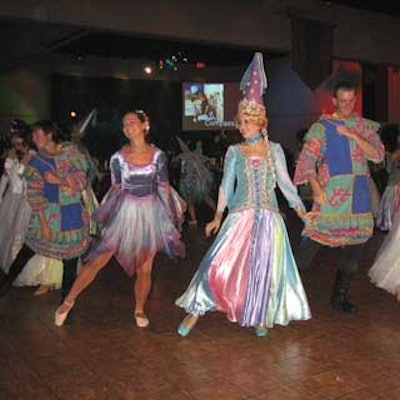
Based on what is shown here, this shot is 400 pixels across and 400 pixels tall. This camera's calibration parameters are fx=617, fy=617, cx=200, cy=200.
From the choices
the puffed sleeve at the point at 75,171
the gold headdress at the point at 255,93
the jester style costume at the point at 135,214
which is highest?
the gold headdress at the point at 255,93

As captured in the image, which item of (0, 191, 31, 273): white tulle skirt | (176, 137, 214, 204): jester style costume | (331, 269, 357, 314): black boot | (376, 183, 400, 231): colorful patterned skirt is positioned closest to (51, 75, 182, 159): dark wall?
(176, 137, 214, 204): jester style costume

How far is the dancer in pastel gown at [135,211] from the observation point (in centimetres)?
428

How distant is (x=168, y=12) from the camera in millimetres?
9695

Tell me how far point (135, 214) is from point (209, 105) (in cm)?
1761

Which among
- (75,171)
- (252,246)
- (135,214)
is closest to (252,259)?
(252,246)

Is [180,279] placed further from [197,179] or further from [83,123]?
[197,179]

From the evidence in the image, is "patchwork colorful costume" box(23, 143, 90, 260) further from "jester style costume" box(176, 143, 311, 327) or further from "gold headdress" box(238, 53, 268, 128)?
"gold headdress" box(238, 53, 268, 128)

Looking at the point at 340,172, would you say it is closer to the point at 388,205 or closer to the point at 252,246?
the point at 252,246

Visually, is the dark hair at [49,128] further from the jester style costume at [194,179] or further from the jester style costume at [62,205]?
the jester style costume at [194,179]

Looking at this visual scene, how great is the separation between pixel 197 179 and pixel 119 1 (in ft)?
11.3

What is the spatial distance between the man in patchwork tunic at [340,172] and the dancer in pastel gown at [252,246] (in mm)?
510

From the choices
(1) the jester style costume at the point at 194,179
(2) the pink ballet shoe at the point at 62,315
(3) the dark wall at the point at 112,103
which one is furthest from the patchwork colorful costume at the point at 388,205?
(3) the dark wall at the point at 112,103

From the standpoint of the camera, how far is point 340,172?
4.49 meters

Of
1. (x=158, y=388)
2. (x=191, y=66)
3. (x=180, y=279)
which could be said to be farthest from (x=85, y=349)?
(x=191, y=66)
